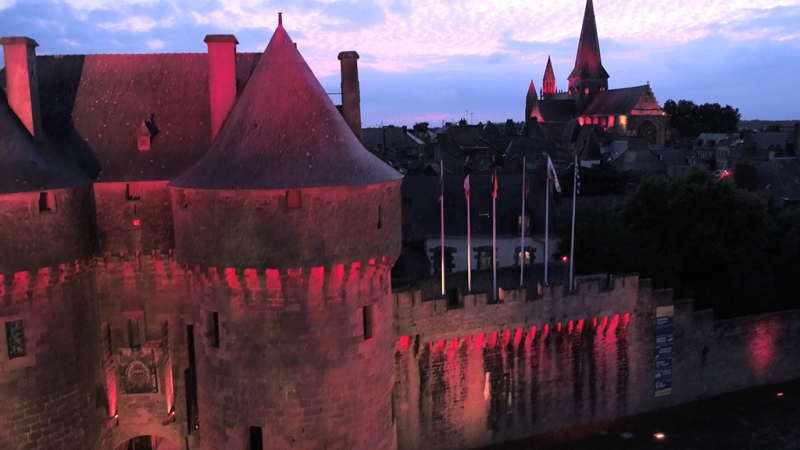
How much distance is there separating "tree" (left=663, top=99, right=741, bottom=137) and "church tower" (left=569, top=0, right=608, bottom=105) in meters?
19.1

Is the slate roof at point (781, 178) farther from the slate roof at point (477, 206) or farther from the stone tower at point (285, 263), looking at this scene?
the stone tower at point (285, 263)

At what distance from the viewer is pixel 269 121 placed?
47.8 feet

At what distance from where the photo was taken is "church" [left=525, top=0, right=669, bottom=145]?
370 feet

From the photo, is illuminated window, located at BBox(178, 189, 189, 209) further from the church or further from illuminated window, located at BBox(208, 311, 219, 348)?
the church

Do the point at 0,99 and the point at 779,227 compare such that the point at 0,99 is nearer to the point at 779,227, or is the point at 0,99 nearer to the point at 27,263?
the point at 27,263

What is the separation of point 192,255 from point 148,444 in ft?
30.6

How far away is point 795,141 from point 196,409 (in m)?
81.6

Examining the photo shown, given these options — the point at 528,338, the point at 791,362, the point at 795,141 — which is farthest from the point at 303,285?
the point at 795,141

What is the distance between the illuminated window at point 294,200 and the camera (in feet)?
Answer: 45.6

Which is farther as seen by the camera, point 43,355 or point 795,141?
point 795,141

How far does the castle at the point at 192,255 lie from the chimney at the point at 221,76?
0.13ft

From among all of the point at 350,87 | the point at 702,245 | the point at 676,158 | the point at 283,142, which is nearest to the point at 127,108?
the point at 283,142

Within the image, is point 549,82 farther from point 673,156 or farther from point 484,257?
point 484,257

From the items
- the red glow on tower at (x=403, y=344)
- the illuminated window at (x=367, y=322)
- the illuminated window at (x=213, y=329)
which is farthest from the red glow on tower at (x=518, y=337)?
the illuminated window at (x=213, y=329)
